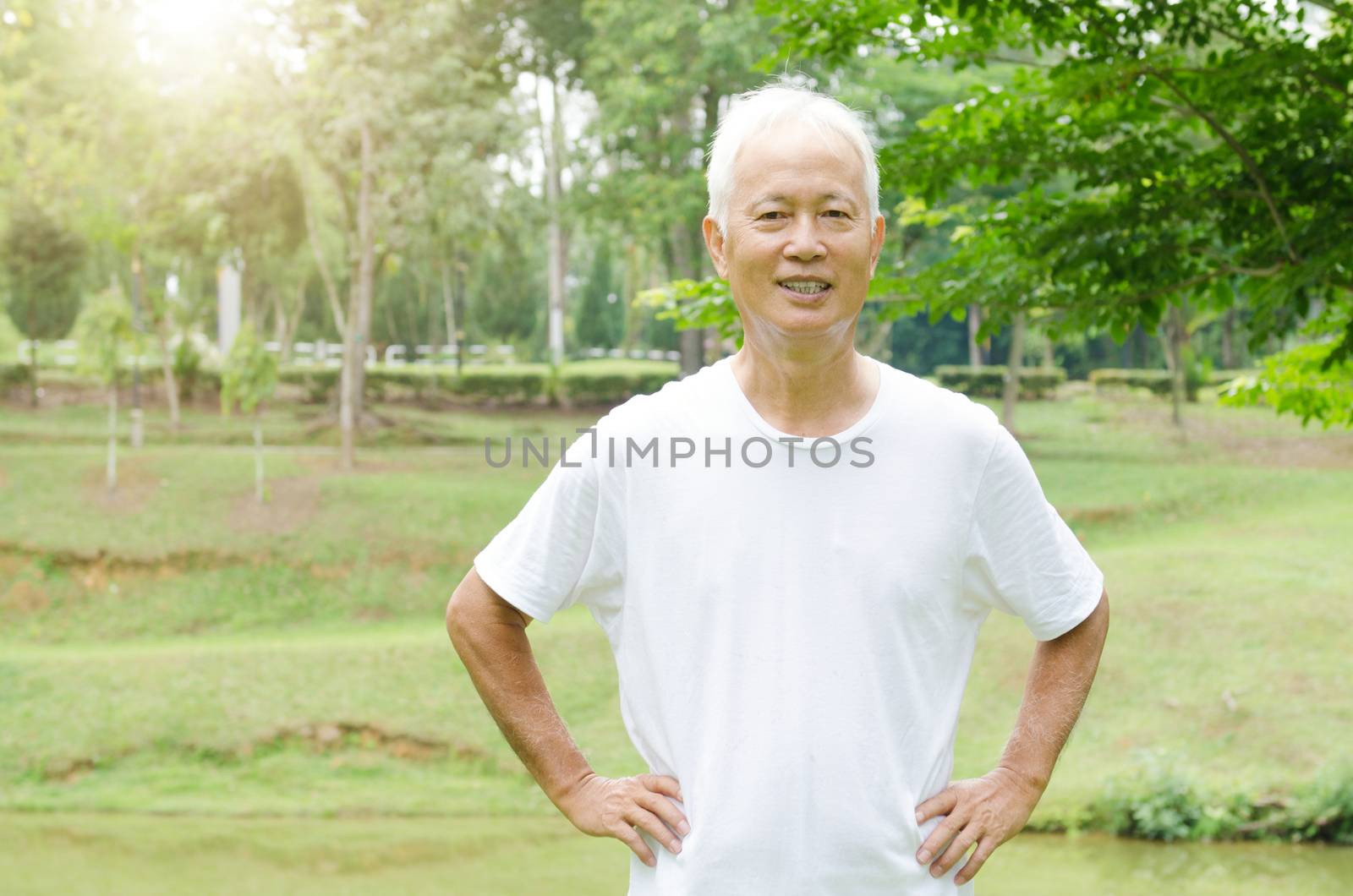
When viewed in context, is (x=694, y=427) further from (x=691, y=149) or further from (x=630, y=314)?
(x=630, y=314)

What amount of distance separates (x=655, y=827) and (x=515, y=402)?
2520cm

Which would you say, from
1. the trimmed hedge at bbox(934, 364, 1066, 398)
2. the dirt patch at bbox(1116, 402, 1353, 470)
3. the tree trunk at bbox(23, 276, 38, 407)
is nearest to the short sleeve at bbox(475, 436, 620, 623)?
the dirt patch at bbox(1116, 402, 1353, 470)

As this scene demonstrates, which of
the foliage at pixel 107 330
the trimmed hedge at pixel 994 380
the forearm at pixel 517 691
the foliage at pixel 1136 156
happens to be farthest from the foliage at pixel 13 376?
the forearm at pixel 517 691

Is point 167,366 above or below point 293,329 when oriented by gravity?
below

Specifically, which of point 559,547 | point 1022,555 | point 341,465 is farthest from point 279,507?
point 1022,555

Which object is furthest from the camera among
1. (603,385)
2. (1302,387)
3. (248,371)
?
(603,385)

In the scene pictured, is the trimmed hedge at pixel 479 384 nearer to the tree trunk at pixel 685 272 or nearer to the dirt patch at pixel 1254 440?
the tree trunk at pixel 685 272

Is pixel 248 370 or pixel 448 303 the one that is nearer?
pixel 248 370

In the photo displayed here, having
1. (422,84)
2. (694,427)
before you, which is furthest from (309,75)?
(694,427)

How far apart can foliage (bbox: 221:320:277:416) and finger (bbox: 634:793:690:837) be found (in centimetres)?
1561

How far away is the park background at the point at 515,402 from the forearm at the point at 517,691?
5.90 feet

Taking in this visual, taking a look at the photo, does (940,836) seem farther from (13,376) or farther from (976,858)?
(13,376)

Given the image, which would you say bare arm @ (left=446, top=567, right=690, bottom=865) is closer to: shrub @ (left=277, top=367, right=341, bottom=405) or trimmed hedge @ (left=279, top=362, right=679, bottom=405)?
trimmed hedge @ (left=279, top=362, right=679, bottom=405)

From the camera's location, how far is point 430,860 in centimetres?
1011
